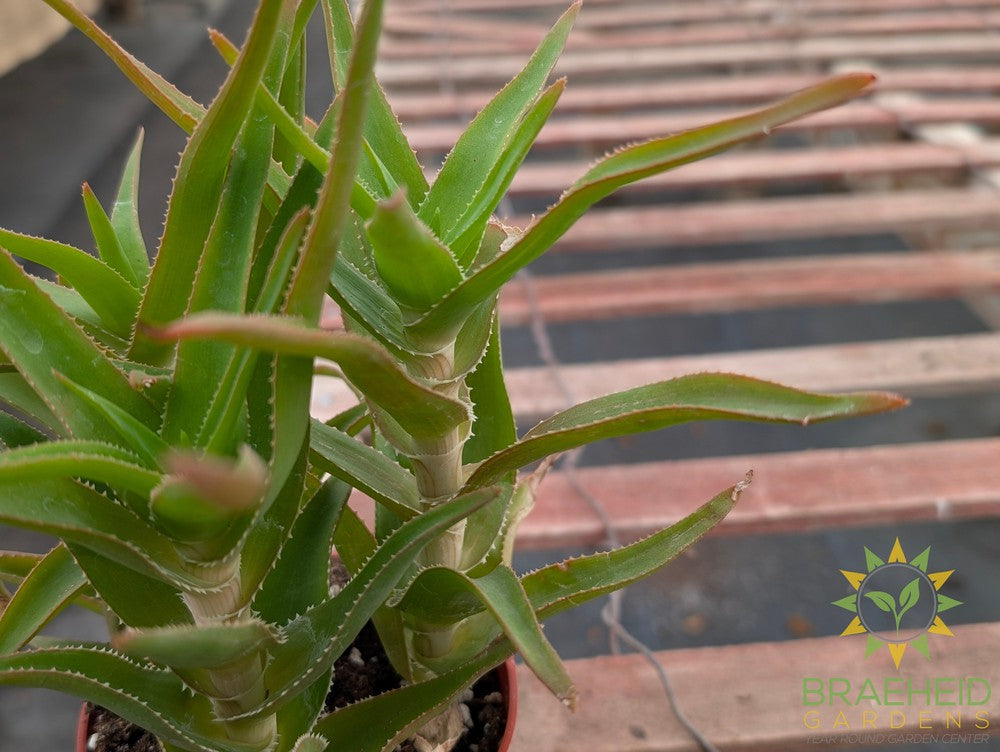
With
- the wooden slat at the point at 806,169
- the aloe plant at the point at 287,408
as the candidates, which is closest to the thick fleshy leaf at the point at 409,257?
the aloe plant at the point at 287,408

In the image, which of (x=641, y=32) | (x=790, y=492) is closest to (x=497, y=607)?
(x=790, y=492)

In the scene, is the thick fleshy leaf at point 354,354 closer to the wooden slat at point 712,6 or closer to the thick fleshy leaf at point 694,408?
the thick fleshy leaf at point 694,408

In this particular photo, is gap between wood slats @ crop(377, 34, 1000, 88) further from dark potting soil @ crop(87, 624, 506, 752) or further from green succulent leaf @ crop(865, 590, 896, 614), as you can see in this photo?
dark potting soil @ crop(87, 624, 506, 752)

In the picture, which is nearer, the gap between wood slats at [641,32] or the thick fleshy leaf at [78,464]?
the thick fleshy leaf at [78,464]

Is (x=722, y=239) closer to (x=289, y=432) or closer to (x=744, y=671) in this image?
(x=744, y=671)

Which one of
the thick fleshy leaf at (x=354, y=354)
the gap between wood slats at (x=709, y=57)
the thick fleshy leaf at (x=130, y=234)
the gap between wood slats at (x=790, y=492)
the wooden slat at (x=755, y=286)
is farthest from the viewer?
the gap between wood slats at (x=709, y=57)
